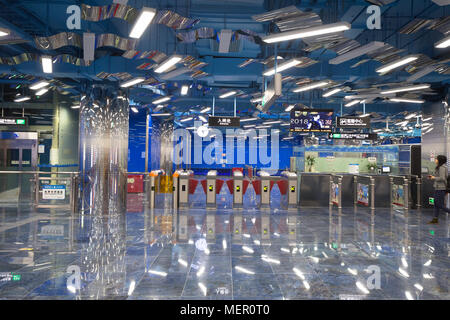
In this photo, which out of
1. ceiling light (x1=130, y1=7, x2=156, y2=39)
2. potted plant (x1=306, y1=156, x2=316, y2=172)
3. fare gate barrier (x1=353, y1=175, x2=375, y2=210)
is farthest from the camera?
potted plant (x1=306, y1=156, x2=316, y2=172)

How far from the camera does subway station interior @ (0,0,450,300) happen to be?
421 cm

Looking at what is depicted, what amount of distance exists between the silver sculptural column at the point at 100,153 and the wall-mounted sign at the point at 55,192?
31.8 inches

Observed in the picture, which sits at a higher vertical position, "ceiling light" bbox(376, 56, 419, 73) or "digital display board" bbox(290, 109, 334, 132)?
"ceiling light" bbox(376, 56, 419, 73)

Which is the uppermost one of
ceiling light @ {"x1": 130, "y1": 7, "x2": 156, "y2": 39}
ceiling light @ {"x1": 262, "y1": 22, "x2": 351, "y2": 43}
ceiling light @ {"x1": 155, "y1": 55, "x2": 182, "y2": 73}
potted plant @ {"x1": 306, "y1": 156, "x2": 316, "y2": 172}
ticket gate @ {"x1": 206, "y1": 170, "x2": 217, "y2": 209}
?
ceiling light @ {"x1": 155, "y1": 55, "x2": 182, "y2": 73}

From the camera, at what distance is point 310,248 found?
5.57 m

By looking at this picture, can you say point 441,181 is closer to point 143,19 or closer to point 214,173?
point 214,173

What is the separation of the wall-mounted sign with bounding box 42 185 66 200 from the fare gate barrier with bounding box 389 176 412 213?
9.94m

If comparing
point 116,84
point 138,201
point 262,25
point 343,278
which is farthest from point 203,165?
point 343,278

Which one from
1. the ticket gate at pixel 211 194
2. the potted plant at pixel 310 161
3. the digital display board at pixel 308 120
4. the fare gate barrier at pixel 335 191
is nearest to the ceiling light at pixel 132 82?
the ticket gate at pixel 211 194

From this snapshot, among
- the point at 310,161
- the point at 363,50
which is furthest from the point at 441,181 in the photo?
the point at 310,161

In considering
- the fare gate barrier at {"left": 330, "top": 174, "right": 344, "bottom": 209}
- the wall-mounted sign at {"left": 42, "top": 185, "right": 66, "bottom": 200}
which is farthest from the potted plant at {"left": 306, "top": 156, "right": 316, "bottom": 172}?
the wall-mounted sign at {"left": 42, "top": 185, "right": 66, "bottom": 200}

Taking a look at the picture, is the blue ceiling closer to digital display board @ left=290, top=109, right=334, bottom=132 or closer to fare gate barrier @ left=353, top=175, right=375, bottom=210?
digital display board @ left=290, top=109, right=334, bottom=132

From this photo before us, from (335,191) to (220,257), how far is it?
263 inches
